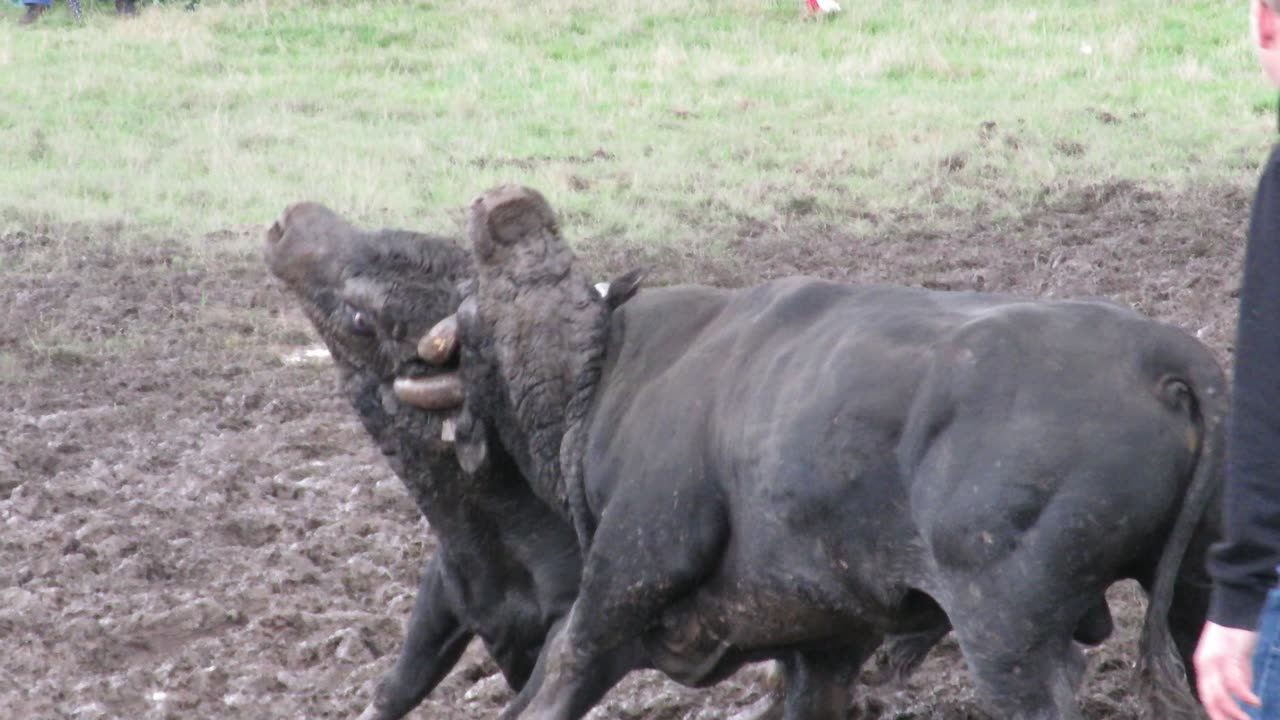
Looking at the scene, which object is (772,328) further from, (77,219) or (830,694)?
(77,219)

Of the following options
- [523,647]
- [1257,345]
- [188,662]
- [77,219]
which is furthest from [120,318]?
[1257,345]

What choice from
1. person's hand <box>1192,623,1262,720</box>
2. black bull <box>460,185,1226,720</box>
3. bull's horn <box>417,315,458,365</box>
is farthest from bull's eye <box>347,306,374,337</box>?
person's hand <box>1192,623,1262,720</box>

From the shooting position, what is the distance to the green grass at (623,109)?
36.7 ft

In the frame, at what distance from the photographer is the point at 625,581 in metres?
4.23

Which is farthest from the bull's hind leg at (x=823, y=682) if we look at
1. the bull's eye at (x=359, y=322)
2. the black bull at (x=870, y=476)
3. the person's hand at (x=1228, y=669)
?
the person's hand at (x=1228, y=669)

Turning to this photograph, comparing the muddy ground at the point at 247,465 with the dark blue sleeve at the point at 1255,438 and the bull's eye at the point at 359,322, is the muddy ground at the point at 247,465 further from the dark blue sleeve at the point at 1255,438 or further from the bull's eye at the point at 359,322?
the dark blue sleeve at the point at 1255,438

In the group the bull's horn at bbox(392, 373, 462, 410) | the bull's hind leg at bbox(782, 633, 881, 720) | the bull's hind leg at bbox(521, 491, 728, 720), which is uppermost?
the bull's horn at bbox(392, 373, 462, 410)

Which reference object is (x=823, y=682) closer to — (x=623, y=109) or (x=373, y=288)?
(x=373, y=288)

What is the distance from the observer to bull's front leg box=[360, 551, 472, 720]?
5.01 metres

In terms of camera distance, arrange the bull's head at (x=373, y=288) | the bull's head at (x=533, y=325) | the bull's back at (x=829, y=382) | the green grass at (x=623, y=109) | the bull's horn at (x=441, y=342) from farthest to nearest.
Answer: the green grass at (x=623, y=109), the bull's head at (x=373, y=288), the bull's horn at (x=441, y=342), the bull's head at (x=533, y=325), the bull's back at (x=829, y=382)

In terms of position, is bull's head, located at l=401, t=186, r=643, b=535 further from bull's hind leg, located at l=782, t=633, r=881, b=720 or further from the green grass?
the green grass

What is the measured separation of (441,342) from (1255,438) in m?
2.55

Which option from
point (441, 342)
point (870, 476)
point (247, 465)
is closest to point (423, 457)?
point (441, 342)

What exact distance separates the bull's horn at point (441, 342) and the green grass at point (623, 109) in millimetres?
5485
